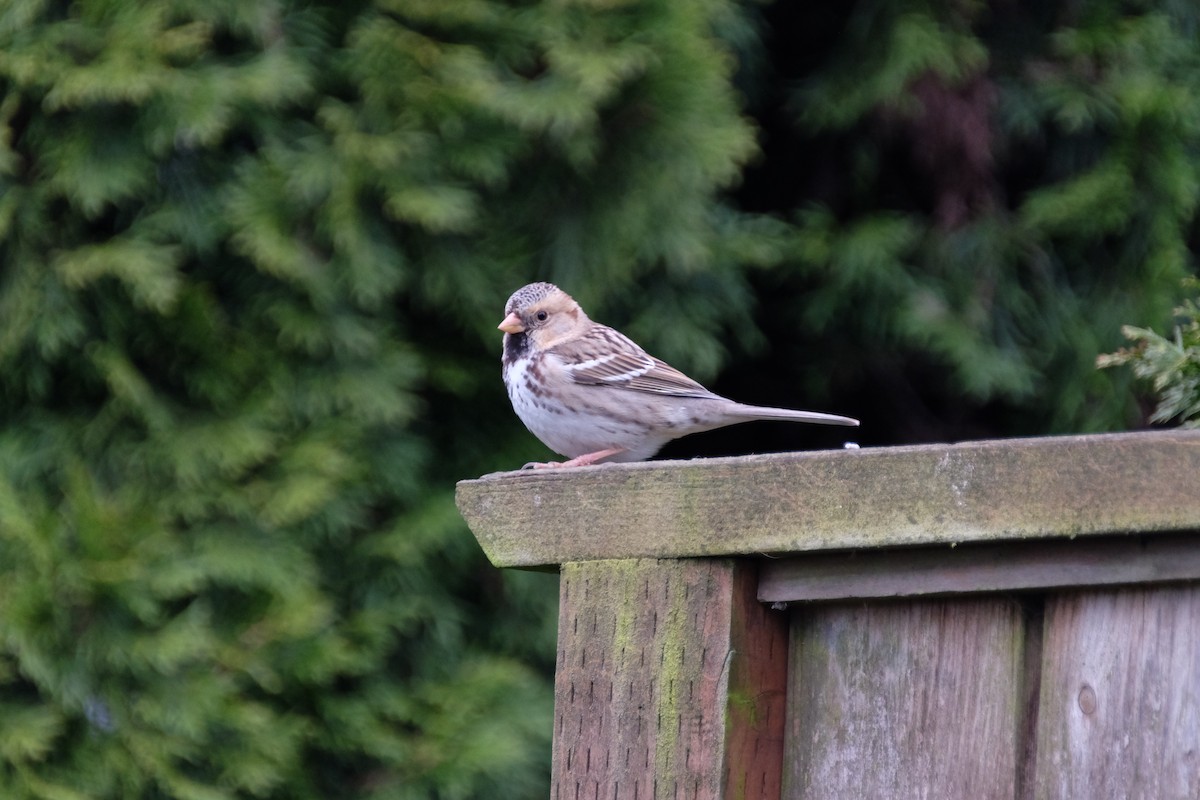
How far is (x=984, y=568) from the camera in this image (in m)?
1.52

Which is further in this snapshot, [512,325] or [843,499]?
[512,325]

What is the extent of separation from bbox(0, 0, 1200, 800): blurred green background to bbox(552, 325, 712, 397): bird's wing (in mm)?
456

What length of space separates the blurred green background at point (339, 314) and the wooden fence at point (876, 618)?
1.66 m

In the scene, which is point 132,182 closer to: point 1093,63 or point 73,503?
point 73,503

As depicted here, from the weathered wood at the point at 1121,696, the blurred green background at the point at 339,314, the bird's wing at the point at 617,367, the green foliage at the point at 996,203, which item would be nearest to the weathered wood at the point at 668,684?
the weathered wood at the point at 1121,696

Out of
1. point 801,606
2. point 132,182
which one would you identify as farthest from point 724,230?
point 801,606

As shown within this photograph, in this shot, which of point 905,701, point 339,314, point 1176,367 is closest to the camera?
point 905,701

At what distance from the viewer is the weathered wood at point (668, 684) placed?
5.29 ft

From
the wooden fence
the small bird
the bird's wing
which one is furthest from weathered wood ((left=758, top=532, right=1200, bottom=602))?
the bird's wing

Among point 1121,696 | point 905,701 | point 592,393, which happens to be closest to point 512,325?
point 592,393

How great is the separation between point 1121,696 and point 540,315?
1.82 m

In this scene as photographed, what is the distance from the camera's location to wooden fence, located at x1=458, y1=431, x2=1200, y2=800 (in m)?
1.43

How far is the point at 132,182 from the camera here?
340 cm

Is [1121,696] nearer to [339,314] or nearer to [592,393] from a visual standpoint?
[592,393]
